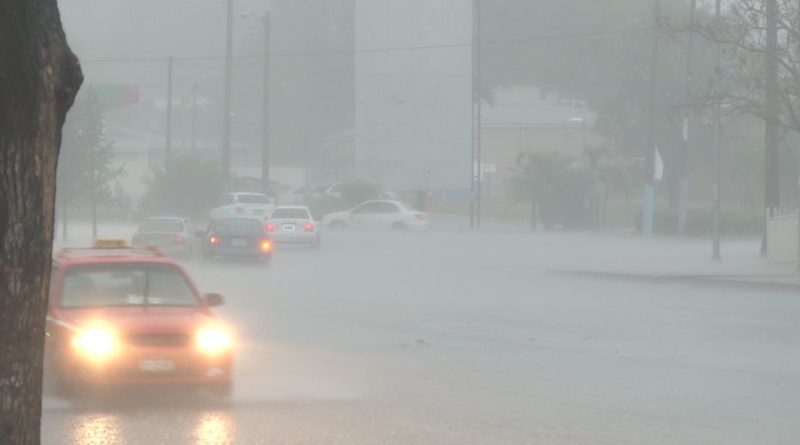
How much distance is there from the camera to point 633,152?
76.4m

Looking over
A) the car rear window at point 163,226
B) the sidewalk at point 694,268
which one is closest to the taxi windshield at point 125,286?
the sidewalk at point 694,268

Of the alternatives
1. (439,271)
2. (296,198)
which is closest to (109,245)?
(439,271)

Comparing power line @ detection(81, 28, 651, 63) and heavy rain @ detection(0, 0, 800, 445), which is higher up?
power line @ detection(81, 28, 651, 63)

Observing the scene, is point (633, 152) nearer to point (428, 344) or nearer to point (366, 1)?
point (366, 1)

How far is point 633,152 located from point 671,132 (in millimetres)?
4317

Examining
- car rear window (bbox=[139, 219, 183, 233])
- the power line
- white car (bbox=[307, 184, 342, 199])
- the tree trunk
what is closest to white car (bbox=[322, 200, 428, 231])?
white car (bbox=[307, 184, 342, 199])

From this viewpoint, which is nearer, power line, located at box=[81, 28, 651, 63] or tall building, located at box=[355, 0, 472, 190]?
power line, located at box=[81, 28, 651, 63]

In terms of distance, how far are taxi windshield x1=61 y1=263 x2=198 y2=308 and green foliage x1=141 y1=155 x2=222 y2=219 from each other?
170 ft

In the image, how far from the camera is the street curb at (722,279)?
2977cm

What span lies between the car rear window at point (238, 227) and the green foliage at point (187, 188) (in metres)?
27.6

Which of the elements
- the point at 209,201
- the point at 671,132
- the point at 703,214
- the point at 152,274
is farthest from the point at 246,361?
the point at 671,132

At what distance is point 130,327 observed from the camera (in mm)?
13078

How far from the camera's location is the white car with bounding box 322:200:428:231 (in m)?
62.0

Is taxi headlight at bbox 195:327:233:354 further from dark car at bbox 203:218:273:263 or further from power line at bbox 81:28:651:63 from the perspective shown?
power line at bbox 81:28:651:63
